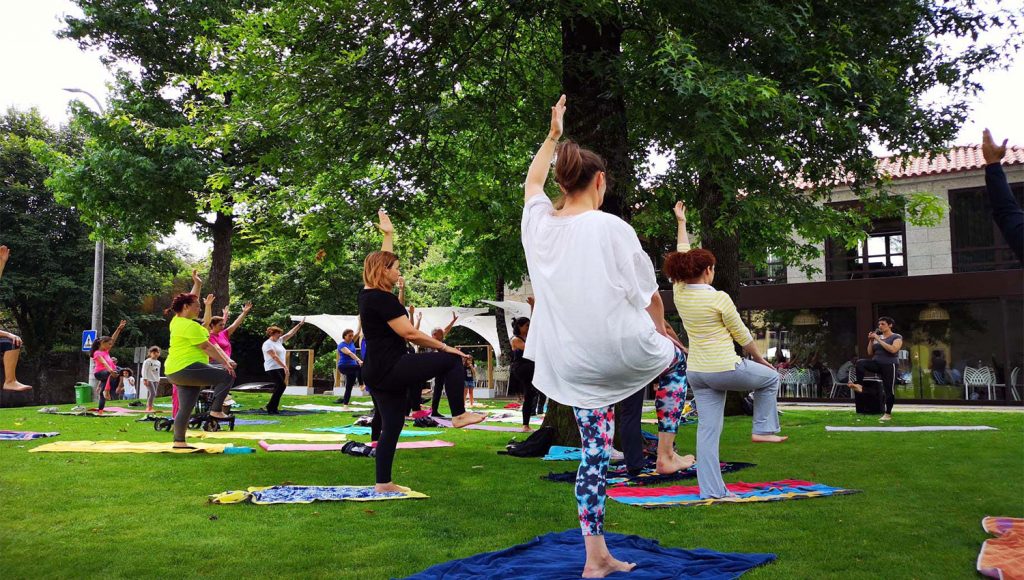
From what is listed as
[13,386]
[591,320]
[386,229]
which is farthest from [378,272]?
[13,386]

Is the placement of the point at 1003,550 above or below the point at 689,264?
below

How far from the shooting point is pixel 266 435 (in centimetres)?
1195

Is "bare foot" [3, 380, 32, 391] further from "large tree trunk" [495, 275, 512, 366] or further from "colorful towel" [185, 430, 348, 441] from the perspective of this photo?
"large tree trunk" [495, 275, 512, 366]

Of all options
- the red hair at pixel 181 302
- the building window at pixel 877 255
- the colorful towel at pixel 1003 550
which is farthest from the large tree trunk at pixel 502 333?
the colorful towel at pixel 1003 550

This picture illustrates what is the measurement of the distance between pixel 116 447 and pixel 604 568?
810cm

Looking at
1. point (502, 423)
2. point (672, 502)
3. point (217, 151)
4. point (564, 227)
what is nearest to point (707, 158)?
point (672, 502)

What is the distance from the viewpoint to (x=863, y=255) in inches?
1027

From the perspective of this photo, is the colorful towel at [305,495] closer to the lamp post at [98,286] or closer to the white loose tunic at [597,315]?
the white loose tunic at [597,315]

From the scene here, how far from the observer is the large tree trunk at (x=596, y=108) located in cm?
935

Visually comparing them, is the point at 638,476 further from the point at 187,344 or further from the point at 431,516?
the point at 187,344

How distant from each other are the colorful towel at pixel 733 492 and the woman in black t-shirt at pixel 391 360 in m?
1.39

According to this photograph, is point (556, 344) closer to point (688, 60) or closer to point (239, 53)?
point (688, 60)

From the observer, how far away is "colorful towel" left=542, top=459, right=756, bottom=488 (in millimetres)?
6930

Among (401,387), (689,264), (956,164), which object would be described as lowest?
(401,387)
